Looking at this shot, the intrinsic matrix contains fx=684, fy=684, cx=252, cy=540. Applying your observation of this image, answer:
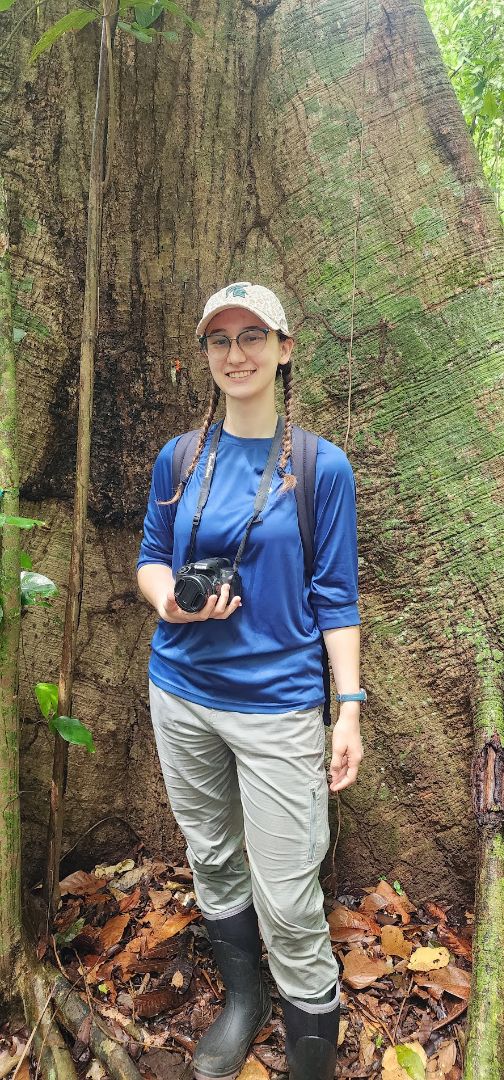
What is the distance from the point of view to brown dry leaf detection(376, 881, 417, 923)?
2279 millimetres

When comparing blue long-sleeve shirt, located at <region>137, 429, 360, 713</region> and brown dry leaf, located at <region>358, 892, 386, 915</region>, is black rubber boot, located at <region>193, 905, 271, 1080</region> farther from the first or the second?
blue long-sleeve shirt, located at <region>137, 429, 360, 713</region>

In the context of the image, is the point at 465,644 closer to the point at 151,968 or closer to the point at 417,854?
the point at 417,854

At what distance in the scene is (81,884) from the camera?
2.55 m

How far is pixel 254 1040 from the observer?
2.00m

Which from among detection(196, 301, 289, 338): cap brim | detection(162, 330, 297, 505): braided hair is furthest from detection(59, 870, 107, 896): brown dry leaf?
detection(196, 301, 289, 338): cap brim

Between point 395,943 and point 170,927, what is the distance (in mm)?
765

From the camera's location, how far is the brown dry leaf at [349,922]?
7.38 ft

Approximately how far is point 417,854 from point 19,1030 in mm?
1322

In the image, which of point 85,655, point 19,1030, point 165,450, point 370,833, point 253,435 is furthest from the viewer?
point 85,655

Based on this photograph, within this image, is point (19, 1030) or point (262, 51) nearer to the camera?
point (19, 1030)

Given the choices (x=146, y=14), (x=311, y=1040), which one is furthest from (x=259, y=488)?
(x=146, y=14)

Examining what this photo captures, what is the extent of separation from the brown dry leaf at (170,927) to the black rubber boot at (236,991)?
39 centimetres

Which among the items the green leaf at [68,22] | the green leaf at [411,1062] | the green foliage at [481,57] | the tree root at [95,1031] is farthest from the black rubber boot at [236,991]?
the green foliage at [481,57]

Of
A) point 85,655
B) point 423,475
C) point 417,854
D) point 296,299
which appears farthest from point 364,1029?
point 296,299
